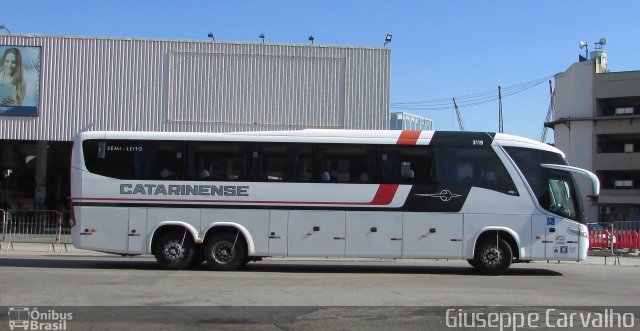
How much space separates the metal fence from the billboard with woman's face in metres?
6.42

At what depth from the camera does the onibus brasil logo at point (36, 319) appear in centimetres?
861

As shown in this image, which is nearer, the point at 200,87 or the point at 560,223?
the point at 560,223

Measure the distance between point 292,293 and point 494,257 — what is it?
5.93m

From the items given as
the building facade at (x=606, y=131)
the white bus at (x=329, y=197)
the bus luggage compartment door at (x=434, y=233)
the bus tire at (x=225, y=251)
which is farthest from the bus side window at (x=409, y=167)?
the building facade at (x=606, y=131)

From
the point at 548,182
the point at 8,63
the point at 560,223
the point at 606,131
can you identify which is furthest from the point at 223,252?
the point at 606,131

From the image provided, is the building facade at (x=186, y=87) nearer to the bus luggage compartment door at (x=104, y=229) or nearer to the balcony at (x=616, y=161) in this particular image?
the bus luggage compartment door at (x=104, y=229)

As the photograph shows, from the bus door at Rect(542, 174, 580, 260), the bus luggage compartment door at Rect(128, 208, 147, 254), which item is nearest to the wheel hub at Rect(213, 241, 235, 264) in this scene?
the bus luggage compartment door at Rect(128, 208, 147, 254)

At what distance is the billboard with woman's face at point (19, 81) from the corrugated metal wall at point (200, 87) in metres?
0.30

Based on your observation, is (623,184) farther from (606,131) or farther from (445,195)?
(445,195)

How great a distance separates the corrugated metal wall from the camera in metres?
28.5

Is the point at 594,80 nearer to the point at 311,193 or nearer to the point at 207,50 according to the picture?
the point at 207,50

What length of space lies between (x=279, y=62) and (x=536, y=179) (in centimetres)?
1597

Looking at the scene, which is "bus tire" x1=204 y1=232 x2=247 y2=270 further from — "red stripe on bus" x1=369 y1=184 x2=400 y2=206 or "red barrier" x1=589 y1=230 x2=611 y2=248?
"red barrier" x1=589 y1=230 x2=611 y2=248

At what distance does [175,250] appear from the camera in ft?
51.4
